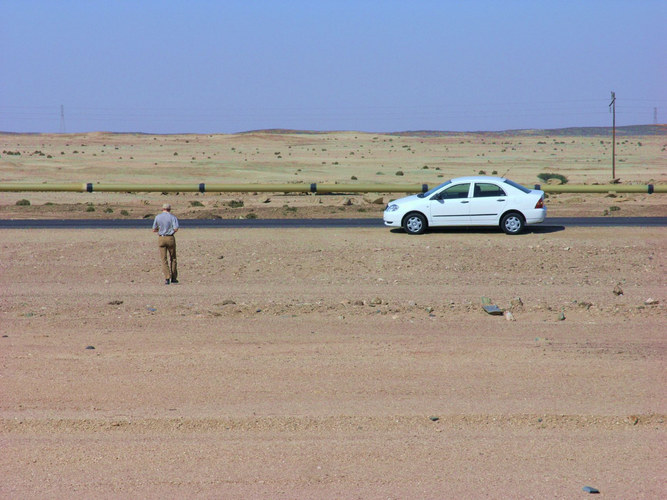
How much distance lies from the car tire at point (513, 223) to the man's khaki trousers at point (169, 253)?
32.6ft

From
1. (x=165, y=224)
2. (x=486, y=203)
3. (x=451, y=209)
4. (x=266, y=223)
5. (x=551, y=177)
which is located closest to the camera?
(x=165, y=224)

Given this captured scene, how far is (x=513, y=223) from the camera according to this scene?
894 inches

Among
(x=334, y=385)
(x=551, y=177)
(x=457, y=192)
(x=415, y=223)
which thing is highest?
(x=551, y=177)

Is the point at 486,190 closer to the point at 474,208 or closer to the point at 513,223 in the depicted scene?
the point at 474,208

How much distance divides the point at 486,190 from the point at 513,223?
1.15m

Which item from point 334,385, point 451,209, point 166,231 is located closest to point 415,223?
point 451,209

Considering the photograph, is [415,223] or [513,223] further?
[415,223]

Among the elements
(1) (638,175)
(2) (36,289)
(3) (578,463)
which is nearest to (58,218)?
(2) (36,289)

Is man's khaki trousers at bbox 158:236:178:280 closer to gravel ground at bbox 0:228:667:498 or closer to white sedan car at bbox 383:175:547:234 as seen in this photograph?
gravel ground at bbox 0:228:667:498

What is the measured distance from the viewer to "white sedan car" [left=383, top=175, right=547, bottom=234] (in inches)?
894

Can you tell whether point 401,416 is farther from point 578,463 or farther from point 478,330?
point 478,330

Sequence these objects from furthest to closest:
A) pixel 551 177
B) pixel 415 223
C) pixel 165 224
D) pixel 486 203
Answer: pixel 551 177, pixel 415 223, pixel 486 203, pixel 165 224

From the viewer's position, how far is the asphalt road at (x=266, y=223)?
85.3 feet

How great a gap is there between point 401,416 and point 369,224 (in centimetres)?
1859
